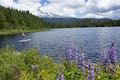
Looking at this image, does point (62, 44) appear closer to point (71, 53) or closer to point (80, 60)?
point (71, 53)

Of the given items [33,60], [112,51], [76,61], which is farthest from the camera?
[33,60]

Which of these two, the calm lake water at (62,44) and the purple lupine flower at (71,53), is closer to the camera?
the purple lupine flower at (71,53)

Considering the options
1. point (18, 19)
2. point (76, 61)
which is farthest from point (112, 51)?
point (18, 19)

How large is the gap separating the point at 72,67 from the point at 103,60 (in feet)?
6.32

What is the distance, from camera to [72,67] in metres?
10.4

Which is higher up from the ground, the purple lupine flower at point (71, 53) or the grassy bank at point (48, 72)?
the purple lupine flower at point (71, 53)

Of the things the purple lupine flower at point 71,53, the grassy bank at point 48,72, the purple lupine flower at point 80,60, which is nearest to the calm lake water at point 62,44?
the purple lupine flower at point 71,53

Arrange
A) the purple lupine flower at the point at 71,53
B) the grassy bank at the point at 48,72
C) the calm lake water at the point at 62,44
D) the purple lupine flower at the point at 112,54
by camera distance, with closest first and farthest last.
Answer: the purple lupine flower at the point at 112,54 → the grassy bank at the point at 48,72 → the purple lupine flower at the point at 71,53 → the calm lake water at the point at 62,44

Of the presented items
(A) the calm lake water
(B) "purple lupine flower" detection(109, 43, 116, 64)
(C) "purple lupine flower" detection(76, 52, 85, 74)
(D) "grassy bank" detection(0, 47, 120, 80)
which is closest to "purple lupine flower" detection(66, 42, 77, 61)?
(D) "grassy bank" detection(0, 47, 120, 80)

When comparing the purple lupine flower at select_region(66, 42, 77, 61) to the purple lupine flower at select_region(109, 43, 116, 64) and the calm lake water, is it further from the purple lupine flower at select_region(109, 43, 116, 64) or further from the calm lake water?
the purple lupine flower at select_region(109, 43, 116, 64)

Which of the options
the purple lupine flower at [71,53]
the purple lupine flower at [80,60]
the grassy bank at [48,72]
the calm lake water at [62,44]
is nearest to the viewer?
the grassy bank at [48,72]

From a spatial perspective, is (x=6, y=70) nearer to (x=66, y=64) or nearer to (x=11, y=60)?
(x=66, y=64)

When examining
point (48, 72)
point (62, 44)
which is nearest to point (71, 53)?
point (48, 72)

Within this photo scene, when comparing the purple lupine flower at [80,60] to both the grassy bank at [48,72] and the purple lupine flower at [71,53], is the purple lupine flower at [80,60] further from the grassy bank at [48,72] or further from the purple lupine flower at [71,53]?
the purple lupine flower at [71,53]
